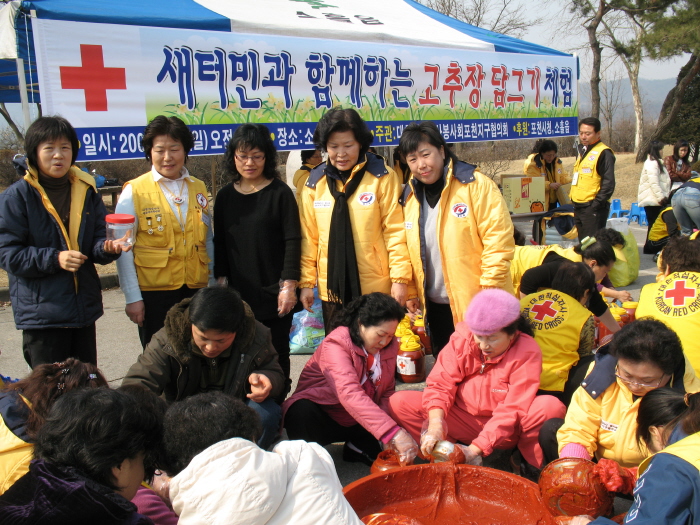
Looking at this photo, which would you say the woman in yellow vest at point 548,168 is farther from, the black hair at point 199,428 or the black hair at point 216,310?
the black hair at point 199,428

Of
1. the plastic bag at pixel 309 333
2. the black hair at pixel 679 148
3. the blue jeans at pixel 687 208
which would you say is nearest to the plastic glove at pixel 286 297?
the plastic bag at pixel 309 333

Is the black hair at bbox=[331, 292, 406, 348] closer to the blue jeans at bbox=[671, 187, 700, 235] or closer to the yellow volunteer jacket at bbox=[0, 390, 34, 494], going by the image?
the yellow volunteer jacket at bbox=[0, 390, 34, 494]

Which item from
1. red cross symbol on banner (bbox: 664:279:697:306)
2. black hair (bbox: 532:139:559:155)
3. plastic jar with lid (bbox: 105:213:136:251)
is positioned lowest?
red cross symbol on banner (bbox: 664:279:697:306)

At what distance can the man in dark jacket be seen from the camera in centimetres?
242

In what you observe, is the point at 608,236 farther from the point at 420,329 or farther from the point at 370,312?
the point at 370,312

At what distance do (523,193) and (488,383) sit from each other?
4.89 meters

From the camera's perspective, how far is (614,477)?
6.91ft

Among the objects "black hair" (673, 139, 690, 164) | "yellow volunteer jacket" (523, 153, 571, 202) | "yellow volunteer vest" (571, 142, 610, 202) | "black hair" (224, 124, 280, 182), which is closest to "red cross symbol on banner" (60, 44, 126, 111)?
"black hair" (224, 124, 280, 182)

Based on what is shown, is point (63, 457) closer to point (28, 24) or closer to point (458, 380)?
point (458, 380)

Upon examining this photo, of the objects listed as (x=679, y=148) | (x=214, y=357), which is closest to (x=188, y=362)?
(x=214, y=357)

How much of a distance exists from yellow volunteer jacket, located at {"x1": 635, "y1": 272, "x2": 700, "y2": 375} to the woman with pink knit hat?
724 millimetres

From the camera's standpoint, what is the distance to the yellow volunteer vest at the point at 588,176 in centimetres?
642

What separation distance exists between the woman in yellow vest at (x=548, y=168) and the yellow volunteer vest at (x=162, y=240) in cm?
541

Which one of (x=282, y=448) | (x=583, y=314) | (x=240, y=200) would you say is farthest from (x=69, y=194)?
(x=583, y=314)
